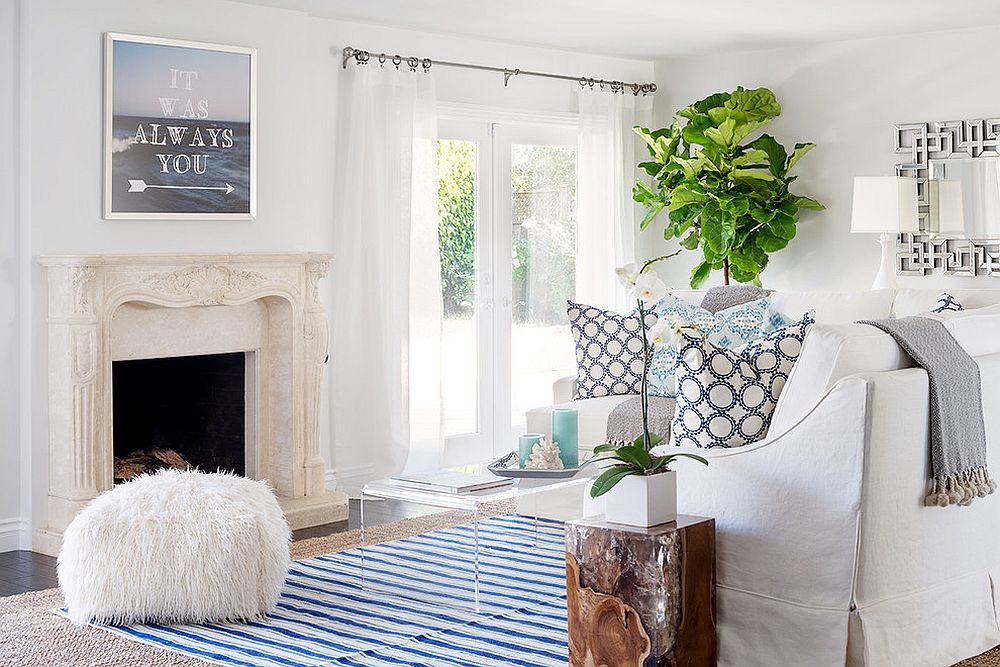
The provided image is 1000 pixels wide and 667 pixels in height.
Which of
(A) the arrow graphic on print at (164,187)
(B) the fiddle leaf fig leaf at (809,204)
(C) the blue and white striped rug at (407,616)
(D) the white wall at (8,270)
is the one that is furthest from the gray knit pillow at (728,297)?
(D) the white wall at (8,270)

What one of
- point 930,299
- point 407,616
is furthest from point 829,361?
point 930,299

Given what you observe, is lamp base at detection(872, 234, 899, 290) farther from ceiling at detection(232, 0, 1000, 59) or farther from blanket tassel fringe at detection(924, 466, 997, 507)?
blanket tassel fringe at detection(924, 466, 997, 507)

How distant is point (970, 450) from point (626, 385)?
2.09m

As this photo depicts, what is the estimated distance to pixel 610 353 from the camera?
5379mm

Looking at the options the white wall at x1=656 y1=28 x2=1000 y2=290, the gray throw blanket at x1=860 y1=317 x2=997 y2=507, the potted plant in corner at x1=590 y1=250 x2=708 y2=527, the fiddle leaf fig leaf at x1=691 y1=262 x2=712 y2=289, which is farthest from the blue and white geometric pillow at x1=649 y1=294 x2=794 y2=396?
the white wall at x1=656 y1=28 x2=1000 y2=290

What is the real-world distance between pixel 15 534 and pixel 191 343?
106 centimetres

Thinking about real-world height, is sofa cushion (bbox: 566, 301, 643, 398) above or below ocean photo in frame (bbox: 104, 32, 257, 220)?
below

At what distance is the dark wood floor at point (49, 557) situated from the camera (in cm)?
444

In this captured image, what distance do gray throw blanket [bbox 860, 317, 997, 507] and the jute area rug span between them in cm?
51

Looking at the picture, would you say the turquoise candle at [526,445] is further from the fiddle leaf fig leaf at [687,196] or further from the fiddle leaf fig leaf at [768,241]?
the fiddle leaf fig leaf at [768,241]

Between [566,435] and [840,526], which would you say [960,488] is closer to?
[840,526]

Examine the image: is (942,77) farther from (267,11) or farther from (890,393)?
(890,393)

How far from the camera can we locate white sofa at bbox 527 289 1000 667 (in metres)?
3.13

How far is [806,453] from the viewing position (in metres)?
3.19
